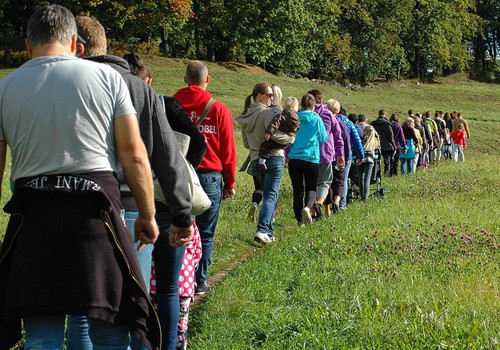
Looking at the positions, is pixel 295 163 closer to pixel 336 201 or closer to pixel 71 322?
pixel 336 201

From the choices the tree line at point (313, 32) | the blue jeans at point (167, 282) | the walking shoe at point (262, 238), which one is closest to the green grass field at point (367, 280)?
the walking shoe at point (262, 238)

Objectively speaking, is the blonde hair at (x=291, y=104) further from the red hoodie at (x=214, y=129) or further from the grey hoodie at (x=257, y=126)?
the red hoodie at (x=214, y=129)

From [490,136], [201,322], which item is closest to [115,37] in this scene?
[490,136]

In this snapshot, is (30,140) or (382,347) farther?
(382,347)

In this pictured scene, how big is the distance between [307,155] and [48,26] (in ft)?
24.9

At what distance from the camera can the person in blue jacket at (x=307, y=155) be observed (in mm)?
11008

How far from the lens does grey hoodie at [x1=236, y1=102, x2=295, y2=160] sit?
10.3 meters

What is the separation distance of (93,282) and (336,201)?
1032 cm

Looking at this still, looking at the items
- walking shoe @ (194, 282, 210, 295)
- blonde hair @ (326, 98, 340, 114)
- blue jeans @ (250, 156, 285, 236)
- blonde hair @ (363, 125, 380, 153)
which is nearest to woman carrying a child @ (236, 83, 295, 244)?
blue jeans @ (250, 156, 285, 236)

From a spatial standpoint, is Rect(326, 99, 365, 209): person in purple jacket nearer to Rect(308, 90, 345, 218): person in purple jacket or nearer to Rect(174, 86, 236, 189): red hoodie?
Rect(308, 90, 345, 218): person in purple jacket

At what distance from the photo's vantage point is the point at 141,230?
3908 mm

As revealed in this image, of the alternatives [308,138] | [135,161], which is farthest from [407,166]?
[135,161]

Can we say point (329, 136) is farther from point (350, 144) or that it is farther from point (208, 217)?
point (208, 217)

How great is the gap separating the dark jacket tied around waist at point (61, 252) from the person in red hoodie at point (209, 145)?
11.5 ft
